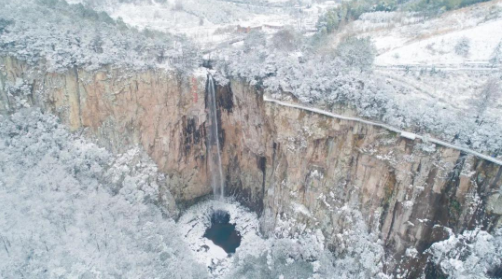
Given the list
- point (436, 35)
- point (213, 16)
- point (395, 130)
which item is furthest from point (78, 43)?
point (436, 35)

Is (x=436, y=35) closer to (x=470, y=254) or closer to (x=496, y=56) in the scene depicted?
(x=496, y=56)

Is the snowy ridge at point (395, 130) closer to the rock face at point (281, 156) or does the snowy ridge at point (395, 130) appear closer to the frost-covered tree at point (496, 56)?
the rock face at point (281, 156)

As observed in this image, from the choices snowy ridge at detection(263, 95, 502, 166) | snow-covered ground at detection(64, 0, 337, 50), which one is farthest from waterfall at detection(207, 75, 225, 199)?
snow-covered ground at detection(64, 0, 337, 50)

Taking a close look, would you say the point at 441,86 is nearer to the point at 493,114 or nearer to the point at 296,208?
the point at 493,114

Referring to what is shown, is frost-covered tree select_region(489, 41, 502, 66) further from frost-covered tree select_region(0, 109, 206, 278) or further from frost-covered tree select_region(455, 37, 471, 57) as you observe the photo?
frost-covered tree select_region(0, 109, 206, 278)

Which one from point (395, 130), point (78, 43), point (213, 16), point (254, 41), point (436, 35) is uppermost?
point (213, 16)

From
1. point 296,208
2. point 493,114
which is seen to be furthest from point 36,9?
point 493,114
